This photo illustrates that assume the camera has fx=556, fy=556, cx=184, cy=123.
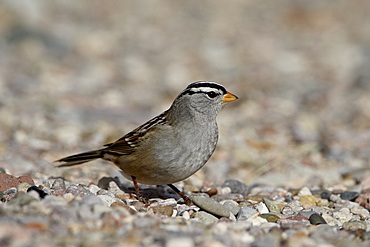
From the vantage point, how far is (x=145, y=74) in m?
13.7

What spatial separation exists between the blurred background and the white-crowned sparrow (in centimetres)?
107

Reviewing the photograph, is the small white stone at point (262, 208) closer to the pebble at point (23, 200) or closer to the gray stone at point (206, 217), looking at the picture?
the gray stone at point (206, 217)

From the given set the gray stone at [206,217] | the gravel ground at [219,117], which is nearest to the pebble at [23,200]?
the gravel ground at [219,117]

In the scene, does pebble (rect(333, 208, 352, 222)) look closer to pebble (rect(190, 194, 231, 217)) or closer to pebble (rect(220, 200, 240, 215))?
pebble (rect(220, 200, 240, 215))

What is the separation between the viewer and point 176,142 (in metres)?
5.84

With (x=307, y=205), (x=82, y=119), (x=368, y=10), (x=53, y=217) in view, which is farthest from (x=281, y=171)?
(x=368, y=10)

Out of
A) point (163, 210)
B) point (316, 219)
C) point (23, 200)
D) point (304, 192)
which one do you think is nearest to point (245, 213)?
point (316, 219)

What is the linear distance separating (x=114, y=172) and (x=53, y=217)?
331 centimetres

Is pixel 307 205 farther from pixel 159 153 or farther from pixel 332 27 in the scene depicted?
pixel 332 27

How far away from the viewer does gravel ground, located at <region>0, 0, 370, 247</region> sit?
4.36 meters

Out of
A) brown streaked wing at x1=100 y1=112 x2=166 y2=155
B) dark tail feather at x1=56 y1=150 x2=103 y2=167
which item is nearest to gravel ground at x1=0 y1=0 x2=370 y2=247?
Result: dark tail feather at x1=56 y1=150 x2=103 y2=167

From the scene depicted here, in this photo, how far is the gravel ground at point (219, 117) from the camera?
14.3 feet

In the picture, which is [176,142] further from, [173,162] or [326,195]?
[326,195]

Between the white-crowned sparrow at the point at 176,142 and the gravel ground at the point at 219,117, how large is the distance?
319 millimetres
